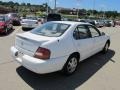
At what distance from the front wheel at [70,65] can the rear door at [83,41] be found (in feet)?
1.08

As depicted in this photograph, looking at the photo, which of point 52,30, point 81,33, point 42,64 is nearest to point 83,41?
point 81,33

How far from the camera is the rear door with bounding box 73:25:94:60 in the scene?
224 inches

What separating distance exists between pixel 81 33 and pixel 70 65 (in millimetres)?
1196

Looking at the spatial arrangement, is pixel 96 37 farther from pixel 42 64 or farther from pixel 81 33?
pixel 42 64

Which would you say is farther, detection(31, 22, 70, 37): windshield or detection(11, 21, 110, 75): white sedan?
detection(31, 22, 70, 37): windshield

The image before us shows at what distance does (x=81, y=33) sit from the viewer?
6.05 meters

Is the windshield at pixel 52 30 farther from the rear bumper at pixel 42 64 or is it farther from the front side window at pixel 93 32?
the front side window at pixel 93 32

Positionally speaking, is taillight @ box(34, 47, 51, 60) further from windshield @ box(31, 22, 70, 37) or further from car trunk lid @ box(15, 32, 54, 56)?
windshield @ box(31, 22, 70, 37)

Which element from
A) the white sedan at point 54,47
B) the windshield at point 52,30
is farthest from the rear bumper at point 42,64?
the windshield at point 52,30

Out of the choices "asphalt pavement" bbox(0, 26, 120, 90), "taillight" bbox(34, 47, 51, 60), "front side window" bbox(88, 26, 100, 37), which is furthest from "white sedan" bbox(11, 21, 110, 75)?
"asphalt pavement" bbox(0, 26, 120, 90)

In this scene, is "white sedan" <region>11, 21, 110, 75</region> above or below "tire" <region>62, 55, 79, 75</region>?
above

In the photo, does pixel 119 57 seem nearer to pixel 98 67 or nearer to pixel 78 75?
pixel 98 67

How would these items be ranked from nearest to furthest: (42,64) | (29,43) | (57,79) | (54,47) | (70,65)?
(42,64), (54,47), (29,43), (57,79), (70,65)

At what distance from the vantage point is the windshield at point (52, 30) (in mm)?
5395
